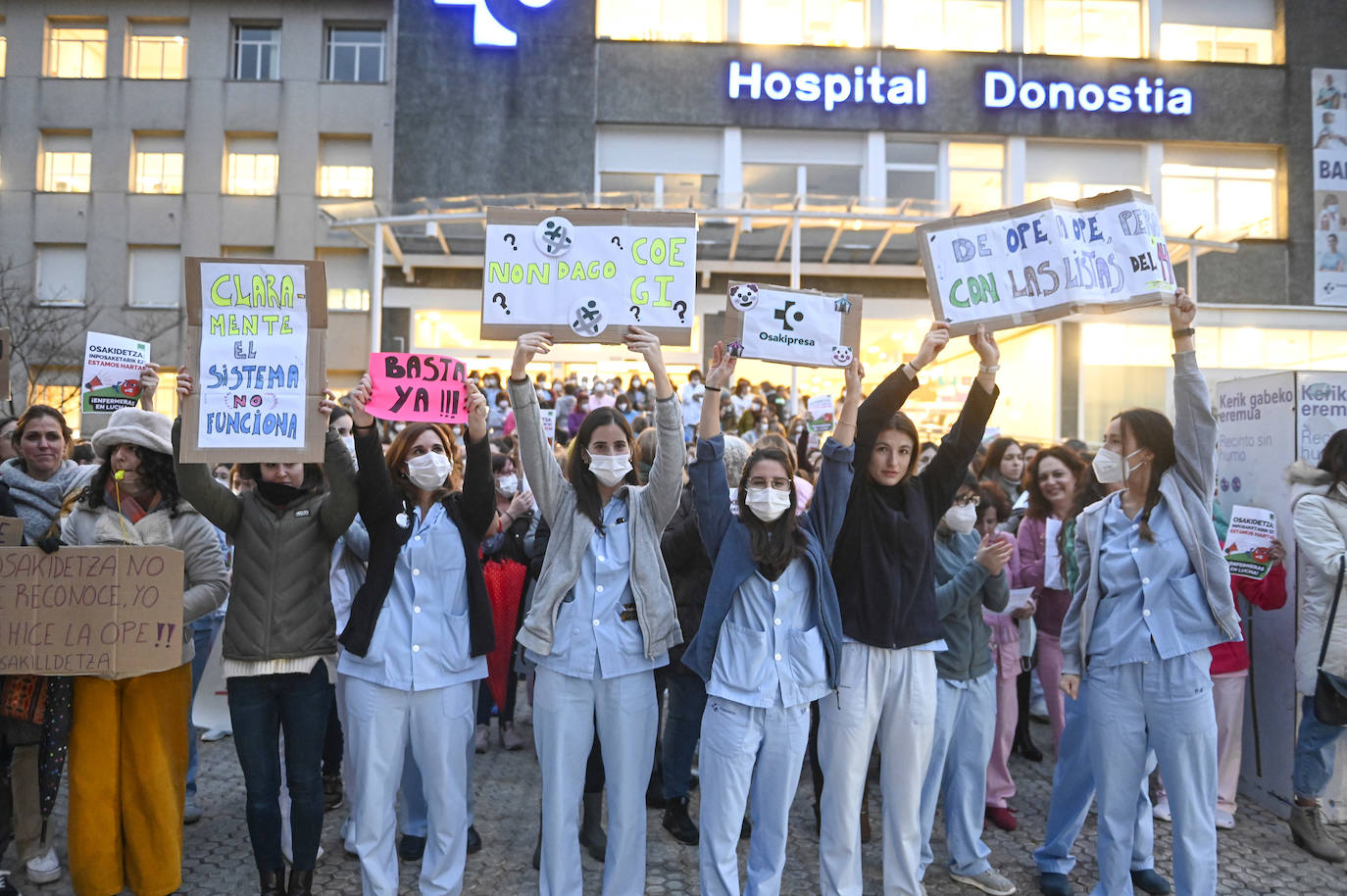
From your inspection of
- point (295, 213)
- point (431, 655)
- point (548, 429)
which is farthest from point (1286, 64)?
point (431, 655)

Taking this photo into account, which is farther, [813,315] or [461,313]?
[461,313]

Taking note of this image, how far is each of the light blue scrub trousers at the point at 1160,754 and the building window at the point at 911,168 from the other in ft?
65.3

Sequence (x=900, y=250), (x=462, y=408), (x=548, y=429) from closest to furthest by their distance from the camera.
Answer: (x=462, y=408)
(x=548, y=429)
(x=900, y=250)

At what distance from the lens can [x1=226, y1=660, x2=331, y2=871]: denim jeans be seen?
12.5 feet

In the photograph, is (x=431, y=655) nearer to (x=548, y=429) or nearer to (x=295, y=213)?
(x=548, y=429)

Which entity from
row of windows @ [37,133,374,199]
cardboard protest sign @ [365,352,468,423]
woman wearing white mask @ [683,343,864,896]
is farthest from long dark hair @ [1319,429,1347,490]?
row of windows @ [37,133,374,199]

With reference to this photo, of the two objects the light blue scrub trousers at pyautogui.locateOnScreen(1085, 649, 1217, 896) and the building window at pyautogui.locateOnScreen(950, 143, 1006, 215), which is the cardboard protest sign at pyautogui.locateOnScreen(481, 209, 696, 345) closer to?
the light blue scrub trousers at pyautogui.locateOnScreen(1085, 649, 1217, 896)

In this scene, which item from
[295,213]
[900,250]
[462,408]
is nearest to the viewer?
[462,408]

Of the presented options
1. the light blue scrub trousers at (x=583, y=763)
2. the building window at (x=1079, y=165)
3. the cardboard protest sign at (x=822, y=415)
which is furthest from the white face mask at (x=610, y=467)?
the building window at (x=1079, y=165)

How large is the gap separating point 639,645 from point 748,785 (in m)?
0.70

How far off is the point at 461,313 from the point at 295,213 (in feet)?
17.5

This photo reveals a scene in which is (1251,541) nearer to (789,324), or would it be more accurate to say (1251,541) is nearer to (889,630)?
(889,630)

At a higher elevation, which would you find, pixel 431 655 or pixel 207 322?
pixel 207 322

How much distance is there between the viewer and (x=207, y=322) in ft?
13.0
